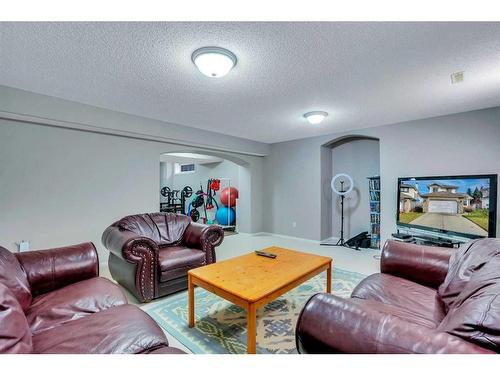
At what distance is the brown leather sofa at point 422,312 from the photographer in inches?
30.4

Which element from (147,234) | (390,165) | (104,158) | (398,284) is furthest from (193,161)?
(398,284)

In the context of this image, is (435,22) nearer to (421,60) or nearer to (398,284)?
(421,60)

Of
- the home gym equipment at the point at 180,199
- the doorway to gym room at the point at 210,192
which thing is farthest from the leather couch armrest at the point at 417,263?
the home gym equipment at the point at 180,199

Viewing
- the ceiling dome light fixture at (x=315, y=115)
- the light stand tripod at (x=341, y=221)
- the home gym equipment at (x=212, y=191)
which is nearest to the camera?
the ceiling dome light fixture at (x=315, y=115)

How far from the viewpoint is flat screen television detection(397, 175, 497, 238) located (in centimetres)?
304

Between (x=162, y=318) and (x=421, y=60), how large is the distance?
10.8 ft

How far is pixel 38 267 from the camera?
5.42ft

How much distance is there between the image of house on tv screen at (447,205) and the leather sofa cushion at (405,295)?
2084mm

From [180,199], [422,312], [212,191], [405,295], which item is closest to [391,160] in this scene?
[405,295]

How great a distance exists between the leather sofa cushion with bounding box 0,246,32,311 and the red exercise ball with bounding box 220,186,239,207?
214 inches

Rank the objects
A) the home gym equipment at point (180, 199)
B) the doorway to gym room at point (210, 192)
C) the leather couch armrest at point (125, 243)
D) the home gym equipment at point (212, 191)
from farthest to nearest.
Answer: the home gym equipment at point (180, 199) → the home gym equipment at point (212, 191) → the doorway to gym room at point (210, 192) → the leather couch armrest at point (125, 243)

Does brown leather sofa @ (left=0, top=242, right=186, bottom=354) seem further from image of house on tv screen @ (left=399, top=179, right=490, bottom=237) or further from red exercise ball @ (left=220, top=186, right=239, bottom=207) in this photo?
red exercise ball @ (left=220, top=186, right=239, bottom=207)

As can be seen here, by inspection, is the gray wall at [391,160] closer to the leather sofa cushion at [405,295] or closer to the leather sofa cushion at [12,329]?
the leather sofa cushion at [405,295]

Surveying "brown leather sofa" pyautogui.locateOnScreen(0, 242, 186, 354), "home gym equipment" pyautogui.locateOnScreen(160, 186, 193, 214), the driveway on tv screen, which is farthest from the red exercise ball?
"brown leather sofa" pyautogui.locateOnScreen(0, 242, 186, 354)
